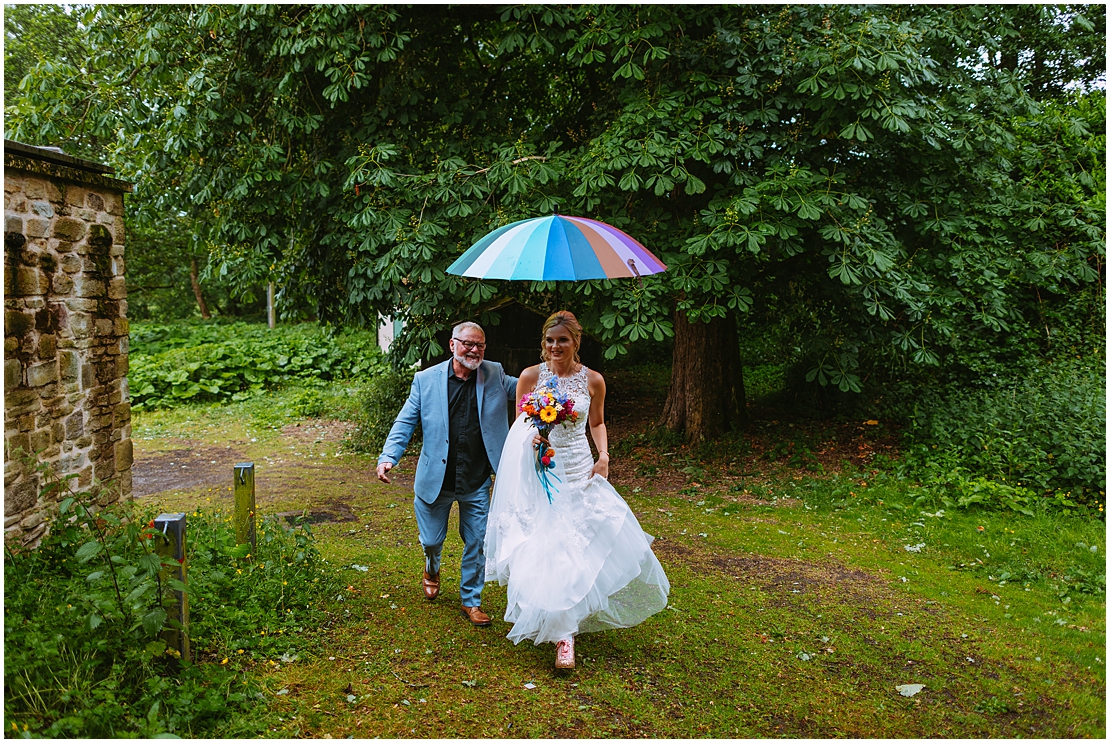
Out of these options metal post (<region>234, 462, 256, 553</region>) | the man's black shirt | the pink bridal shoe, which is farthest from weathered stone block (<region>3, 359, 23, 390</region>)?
the pink bridal shoe

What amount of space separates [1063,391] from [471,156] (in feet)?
23.3

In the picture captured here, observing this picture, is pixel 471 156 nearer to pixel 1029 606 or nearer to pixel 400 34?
pixel 400 34

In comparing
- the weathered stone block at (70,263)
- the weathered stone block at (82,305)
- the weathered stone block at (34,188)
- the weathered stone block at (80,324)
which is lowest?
the weathered stone block at (80,324)

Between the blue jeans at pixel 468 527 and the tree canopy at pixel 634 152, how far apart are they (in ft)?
8.92

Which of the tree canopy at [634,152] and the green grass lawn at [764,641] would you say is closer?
the green grass lawn at [764,641]

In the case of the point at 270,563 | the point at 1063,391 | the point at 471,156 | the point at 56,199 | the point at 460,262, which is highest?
the point at 471,156

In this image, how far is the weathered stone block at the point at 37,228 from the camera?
484 cm

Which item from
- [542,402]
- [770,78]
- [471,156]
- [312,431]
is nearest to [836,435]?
[770,78]

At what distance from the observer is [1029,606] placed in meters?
5.13

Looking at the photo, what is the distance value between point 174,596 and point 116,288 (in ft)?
9.72

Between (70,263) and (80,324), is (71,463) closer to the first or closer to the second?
(80,324)

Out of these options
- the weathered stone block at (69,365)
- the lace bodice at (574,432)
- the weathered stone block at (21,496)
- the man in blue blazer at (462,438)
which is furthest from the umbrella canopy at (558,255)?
the weathered stone block at (21,496)

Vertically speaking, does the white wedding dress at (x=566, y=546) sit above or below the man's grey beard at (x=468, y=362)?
below

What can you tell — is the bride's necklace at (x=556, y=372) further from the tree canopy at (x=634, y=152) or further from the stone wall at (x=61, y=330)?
the stone wall at (x=61, y=330)
